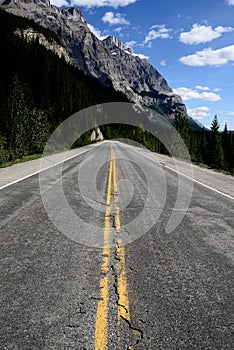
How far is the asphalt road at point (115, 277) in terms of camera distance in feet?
8.54

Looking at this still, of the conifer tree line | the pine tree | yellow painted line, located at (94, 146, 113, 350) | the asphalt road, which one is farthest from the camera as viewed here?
the pine tree

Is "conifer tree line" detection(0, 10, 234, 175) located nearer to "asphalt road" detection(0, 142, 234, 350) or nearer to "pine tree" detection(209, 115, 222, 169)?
"pine tree" detection(209, 115, 222, 169)

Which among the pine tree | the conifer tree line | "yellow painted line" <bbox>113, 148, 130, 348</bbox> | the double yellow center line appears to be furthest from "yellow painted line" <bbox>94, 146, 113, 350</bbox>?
the pine tree

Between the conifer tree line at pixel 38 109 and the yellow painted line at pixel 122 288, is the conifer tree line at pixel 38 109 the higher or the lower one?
the higher one

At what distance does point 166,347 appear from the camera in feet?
8.04

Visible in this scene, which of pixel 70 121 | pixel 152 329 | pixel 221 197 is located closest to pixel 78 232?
pixel 152 329

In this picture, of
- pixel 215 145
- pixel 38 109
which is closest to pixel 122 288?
pixel 38 109

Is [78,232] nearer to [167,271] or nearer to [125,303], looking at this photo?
[167,271]

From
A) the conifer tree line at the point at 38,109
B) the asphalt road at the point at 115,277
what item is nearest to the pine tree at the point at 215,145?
the conifer tree line at the point at 38,109

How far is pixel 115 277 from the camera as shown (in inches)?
144

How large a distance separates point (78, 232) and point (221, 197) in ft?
20.4

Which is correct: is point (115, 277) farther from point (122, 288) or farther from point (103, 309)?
point (103, 309)

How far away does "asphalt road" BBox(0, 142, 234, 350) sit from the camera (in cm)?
260

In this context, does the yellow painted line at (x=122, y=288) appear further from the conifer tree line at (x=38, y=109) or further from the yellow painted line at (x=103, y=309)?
the conifer tree line at (x=38, y=109)
